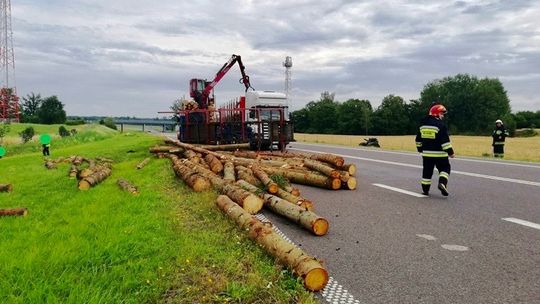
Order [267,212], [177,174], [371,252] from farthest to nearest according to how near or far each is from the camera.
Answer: [177,174], [267,212], [371,252]

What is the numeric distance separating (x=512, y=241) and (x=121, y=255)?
4564 mm

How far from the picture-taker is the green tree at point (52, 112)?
102562 mm

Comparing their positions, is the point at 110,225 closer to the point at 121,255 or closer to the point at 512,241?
the point at 121,255

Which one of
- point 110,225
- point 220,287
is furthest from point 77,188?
point 220,287

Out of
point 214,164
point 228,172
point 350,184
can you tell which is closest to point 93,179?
point 214,164

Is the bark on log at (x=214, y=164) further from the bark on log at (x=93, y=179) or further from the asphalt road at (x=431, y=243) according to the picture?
the bark on log at (x=93, y=179)

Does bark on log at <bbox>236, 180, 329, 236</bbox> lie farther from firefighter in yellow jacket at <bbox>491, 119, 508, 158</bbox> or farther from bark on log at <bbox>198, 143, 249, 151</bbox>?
firefighter in yellow jacket at <bbox>491, 119, 508, 158</bbox>

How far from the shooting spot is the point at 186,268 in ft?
13.9

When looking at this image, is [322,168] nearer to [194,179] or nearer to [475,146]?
[194,179]

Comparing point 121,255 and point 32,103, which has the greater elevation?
point 32,103

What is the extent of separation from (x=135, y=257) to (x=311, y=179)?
6.10 metres

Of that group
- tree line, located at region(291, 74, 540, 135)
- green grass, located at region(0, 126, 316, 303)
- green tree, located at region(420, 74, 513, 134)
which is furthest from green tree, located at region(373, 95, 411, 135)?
green grass, located at region(0, 126, 316, 303)

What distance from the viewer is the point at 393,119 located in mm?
93750

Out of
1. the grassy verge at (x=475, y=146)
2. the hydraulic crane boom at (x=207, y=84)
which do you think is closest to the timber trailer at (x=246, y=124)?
the hydraulic crane boom at (x=207, y=84)
